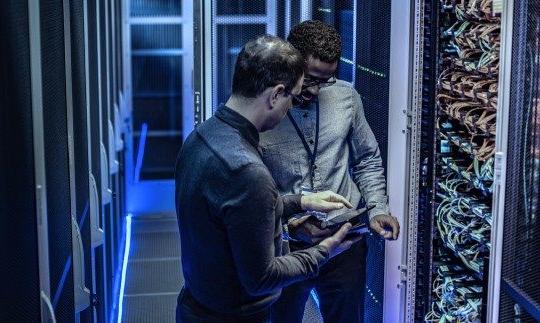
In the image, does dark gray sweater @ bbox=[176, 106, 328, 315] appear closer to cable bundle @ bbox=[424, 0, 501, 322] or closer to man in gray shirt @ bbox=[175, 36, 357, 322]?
man in gray shirt @ bbox=[175, 36, 357, 322]

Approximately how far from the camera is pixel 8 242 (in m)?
1.90

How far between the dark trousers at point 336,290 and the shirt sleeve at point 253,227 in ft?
3.21

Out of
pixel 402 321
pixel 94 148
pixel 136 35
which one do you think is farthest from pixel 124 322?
pixel 136 35

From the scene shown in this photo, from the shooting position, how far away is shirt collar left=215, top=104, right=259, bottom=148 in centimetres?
232

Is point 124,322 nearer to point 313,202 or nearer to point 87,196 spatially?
point 87,196

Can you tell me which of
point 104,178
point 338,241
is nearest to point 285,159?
point 338,241

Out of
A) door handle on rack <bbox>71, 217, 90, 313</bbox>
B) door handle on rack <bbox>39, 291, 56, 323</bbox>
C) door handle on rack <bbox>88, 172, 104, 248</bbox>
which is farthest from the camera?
door handle on rack <bbox>88, 172, 104, 248</bbox>

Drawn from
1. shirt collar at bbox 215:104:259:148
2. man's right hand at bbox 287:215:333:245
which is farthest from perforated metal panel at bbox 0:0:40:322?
man's right hand at bbox 287:215:333:245

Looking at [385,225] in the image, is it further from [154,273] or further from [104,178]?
[154,273]

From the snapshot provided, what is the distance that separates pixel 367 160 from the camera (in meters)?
3.37

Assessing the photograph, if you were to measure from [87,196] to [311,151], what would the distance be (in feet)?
3.83

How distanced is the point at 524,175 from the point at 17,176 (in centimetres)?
146

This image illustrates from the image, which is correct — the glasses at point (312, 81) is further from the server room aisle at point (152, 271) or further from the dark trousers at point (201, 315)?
the server room aisle at point (152, 271)

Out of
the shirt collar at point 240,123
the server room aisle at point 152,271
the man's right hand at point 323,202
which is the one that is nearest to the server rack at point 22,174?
the shirt collar at point 240,123
